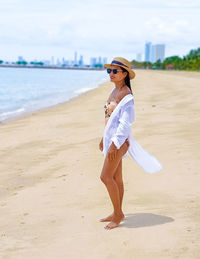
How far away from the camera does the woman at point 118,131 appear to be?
14.2ft

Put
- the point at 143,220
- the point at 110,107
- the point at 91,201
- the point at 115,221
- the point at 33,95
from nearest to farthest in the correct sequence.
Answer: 1. the point at 110,107
2. the point at 115,221
3. the point at 143,220
4. the point at 91,201
5. the point at 33,95

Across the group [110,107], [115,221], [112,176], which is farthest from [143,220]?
[110,107]

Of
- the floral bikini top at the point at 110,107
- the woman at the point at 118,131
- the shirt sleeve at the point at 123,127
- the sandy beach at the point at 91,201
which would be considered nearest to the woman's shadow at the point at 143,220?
the sandy beach at the point at 91,201

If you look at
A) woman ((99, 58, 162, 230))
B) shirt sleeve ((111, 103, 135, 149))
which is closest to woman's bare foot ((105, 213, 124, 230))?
woman ((99, 58, 162, 230))

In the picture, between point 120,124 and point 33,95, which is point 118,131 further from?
point 33,95

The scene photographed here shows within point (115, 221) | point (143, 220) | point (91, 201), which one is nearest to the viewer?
point (115, 221)

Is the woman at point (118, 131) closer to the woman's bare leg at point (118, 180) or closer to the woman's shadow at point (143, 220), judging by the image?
the woman's bare leg at point (118, 180)

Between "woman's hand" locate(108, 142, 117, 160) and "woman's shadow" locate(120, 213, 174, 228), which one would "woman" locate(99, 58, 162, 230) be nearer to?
"woman's hand" locate(108, 142, 117, 160)

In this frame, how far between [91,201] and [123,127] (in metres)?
1.86

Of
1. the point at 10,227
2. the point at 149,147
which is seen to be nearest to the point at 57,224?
the point at 10,227

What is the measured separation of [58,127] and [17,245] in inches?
361

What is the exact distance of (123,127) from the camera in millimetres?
4297

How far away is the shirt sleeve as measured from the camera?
430 cm

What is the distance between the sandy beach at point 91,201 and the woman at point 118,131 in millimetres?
462
